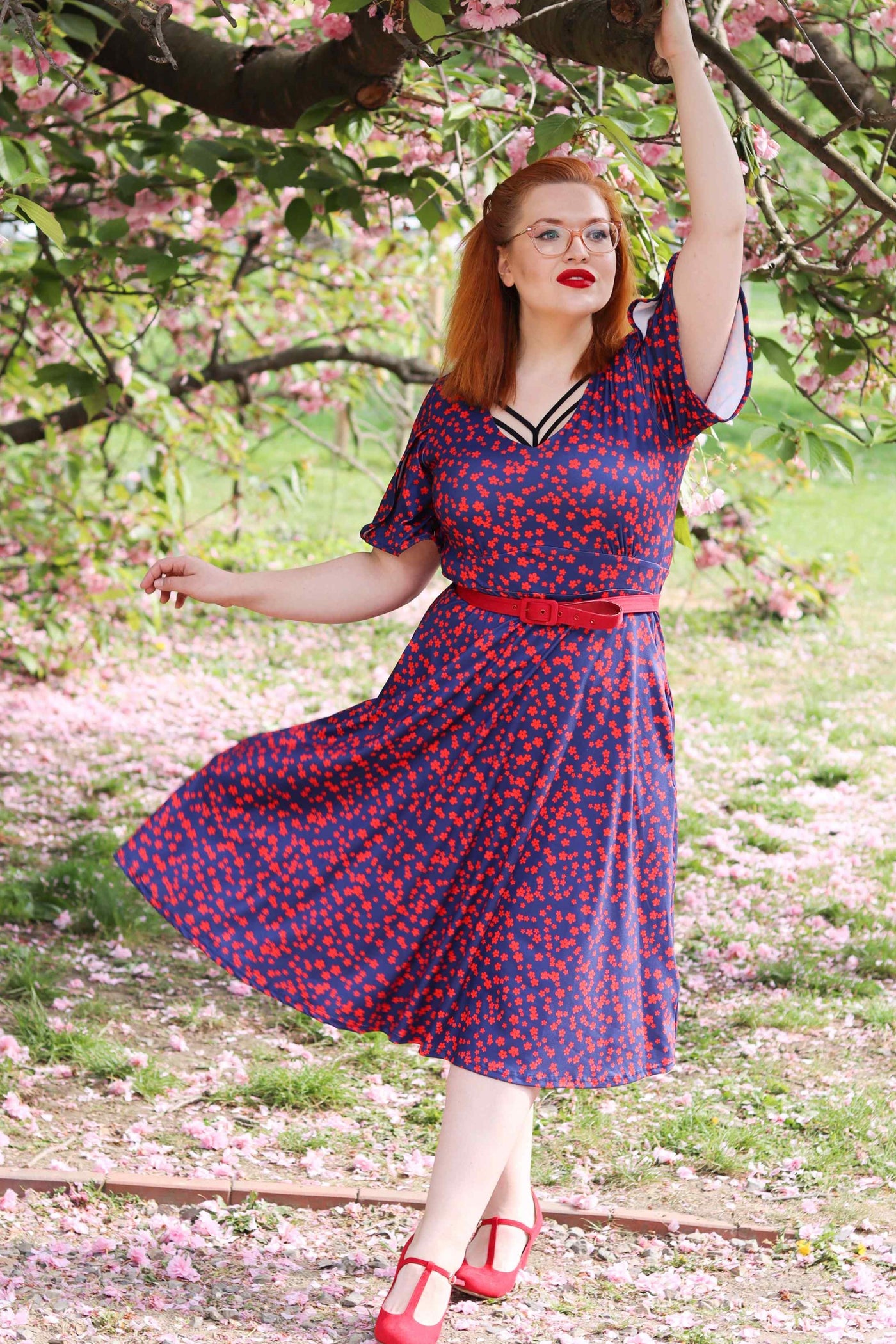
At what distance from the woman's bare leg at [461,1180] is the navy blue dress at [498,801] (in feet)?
0.16

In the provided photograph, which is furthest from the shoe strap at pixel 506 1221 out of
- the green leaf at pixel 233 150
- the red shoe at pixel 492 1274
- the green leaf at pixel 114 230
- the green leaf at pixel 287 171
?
the green leaf at pixel 114 230

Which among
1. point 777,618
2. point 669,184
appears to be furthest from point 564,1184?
point 777,618

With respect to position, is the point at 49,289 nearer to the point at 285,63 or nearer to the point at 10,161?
the point at 285,63

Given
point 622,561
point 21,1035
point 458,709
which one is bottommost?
point 21,1035

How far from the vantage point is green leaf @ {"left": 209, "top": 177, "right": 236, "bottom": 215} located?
129 inches

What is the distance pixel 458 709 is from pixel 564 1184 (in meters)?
0.96

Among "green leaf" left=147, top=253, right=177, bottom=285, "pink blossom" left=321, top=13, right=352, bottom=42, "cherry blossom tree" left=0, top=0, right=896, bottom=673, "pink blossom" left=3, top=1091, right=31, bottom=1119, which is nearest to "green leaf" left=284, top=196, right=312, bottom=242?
"cherry blossom tree" left=0, top=0, right=896, bottom=673

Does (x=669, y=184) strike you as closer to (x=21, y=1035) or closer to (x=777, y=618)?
(x=21, y=1035)

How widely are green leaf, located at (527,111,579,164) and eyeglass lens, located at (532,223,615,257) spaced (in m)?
0.24

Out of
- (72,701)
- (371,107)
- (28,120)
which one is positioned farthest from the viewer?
(72,701)

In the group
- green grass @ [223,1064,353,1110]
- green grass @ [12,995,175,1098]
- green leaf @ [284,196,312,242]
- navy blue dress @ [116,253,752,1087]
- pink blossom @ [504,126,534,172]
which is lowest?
green grass @ [12,995,175,1098]

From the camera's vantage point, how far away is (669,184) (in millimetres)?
2881

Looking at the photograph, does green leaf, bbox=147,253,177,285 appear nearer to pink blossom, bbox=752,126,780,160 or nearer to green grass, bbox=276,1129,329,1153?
pink blossom, bbox=752,126,780,160

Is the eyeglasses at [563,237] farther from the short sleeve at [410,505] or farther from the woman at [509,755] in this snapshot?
the short sleeve at [410,505]
